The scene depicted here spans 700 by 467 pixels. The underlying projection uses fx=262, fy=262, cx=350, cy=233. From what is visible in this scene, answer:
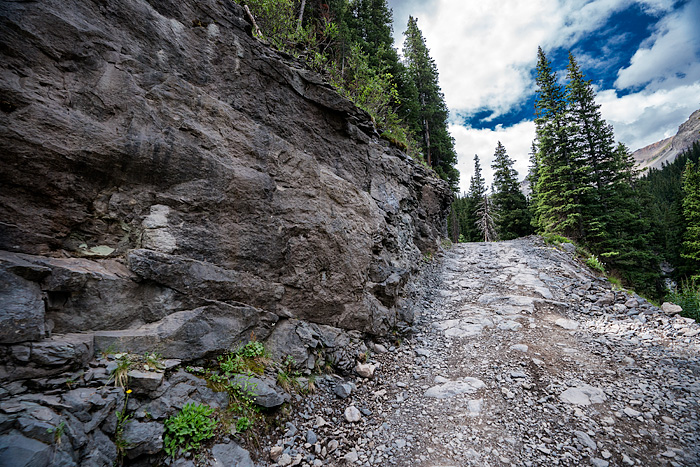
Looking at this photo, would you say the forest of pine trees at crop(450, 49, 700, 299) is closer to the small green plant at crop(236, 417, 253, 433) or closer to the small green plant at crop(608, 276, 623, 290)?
the small green plant at crop(608, 276, 623, 290)

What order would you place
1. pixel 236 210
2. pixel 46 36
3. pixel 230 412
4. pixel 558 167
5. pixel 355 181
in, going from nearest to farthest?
pixel 46 36 < pixel 230 412 < pixel 236 210 < pixel 355 181 < pixel 558 167

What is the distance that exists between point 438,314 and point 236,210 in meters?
7.55

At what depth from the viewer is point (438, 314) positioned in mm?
9289

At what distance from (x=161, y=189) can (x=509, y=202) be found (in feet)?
105

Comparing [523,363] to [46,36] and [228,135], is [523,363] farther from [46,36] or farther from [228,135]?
[46,36]

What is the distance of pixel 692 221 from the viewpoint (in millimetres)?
22688

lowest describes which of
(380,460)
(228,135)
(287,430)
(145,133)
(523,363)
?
(380,460)

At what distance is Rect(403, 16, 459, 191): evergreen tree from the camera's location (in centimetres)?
2711

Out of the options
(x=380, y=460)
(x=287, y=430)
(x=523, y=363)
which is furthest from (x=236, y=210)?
(x=523, y=363)

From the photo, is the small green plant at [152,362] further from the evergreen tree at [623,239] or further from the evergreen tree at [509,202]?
the evergreen tree at [509,202]

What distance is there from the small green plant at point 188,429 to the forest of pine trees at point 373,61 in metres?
9.85

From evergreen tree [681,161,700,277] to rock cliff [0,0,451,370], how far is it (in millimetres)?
31344

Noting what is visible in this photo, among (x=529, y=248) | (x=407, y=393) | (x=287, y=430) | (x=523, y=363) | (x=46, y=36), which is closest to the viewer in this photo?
(x=46, y=36)

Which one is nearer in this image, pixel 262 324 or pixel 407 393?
pixel 262 324
